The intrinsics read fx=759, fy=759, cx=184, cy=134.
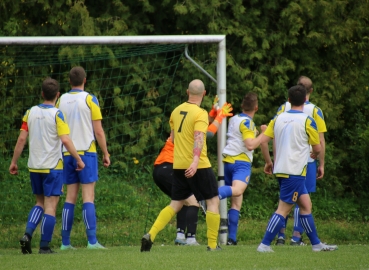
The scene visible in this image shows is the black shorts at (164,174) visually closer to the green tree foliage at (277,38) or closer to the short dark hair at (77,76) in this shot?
the short dark hair at (77,76)

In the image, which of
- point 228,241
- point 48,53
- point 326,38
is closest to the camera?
point 228,241

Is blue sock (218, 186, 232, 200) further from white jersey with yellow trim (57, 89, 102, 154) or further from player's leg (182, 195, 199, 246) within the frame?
white jersey with yellow trim (57, 89, 102, 154)

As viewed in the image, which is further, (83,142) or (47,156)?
(83,142)

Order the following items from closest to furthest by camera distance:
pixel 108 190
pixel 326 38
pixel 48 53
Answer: pixel 108 190, pixel 48 53, pixel 326 38

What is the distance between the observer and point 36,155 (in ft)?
28.5

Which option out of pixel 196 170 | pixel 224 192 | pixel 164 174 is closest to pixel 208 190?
pixel 196 170

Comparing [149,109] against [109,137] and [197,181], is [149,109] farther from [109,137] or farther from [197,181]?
[197,181]

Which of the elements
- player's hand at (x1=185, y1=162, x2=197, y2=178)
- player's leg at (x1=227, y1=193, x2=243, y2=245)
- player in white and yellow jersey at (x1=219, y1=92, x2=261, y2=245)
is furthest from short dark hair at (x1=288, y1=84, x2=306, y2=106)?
player's leg at (x1=227, y1=193, x2=243, y2=245)

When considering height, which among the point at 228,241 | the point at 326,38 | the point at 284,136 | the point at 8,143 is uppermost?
the point at 326,38

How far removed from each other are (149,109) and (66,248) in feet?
14.4

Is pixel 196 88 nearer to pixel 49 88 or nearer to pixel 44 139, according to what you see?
pixel 49 88

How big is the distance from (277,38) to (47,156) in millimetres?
7822

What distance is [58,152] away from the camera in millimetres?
8773

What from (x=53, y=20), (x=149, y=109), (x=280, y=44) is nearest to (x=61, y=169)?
(x=149, y=109)
